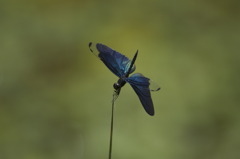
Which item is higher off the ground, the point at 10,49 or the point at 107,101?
the point at 10,49

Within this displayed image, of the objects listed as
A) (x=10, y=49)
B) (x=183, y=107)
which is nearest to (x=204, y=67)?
(x=183, y=107)

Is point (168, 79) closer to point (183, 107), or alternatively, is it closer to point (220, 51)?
point (183, 107)

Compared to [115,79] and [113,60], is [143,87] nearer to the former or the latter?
[113,60]

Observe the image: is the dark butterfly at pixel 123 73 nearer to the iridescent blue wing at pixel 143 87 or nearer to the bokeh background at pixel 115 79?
the iridescent blue wing at pixel 143 87

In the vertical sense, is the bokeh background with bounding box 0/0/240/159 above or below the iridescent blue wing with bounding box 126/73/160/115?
above

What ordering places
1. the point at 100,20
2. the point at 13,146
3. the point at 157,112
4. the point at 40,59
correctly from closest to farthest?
the point at 13,146, the point at 157,112, the point at 40,59, the point at 100,20

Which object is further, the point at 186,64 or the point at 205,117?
the point at 186,64

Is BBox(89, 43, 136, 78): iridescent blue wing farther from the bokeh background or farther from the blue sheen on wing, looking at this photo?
the bokeh background

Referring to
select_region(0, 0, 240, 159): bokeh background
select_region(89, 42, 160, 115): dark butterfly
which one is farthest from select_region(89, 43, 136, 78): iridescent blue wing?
select_region(0, 0, 240, 159): bokeh background
